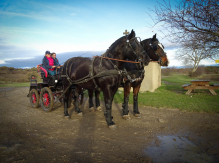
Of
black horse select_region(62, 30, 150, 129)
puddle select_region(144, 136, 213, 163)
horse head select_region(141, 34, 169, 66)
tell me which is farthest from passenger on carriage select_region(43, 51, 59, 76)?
puddle select_region(144, 136, 213, 163)

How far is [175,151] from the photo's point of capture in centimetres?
331

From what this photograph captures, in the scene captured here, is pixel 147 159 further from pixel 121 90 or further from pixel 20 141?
pixel 121 90

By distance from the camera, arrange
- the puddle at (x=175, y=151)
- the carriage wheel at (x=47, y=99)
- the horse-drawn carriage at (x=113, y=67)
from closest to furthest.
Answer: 1. the puddle at (x=175, y=151)
2. the horse-drawn carriage at (x=113, y=67)
3. the carriage wheel at (x=47, y=99)

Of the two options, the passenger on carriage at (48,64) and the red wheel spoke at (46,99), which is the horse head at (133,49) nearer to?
the passenger on carriage at (48,64)

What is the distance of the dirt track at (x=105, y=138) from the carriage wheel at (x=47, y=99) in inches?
23.7

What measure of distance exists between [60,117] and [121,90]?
21.8ft

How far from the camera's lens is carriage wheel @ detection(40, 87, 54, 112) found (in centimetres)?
643

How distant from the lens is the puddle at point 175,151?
299cm

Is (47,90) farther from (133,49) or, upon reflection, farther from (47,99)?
(133,49)

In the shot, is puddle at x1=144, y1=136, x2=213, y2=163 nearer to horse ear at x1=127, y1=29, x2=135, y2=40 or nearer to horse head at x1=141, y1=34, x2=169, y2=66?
horse head at x1=141, y1=34, x2=169, y2=66

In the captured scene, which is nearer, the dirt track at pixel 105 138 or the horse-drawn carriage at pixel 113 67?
the dirt track at pixel 105 138

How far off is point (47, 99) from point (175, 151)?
534cm

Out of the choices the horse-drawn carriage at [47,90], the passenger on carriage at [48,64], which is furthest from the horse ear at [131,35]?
the passenger on carriage at [48,64]

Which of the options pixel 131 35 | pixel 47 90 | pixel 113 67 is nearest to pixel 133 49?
pixel 131 35
